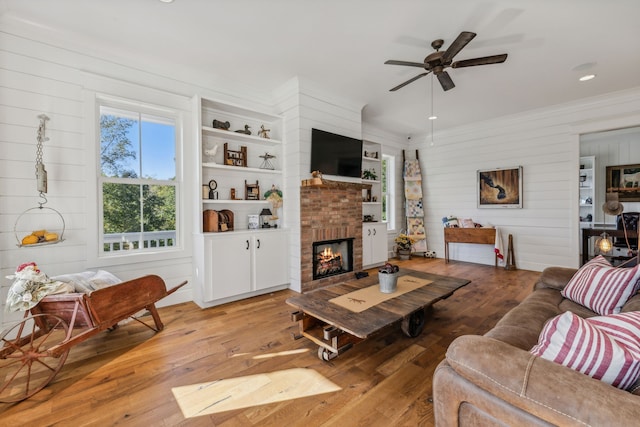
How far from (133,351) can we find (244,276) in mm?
1428

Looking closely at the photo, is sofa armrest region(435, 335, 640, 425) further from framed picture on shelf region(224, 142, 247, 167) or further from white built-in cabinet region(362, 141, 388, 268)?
white built-in cabinet region(362, 141, 388, 268)

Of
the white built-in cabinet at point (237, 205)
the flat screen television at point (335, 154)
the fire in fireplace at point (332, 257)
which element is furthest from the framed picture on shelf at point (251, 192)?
the fire in fireplace at point (332, 257)

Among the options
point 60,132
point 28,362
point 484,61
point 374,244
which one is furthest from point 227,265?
point 484,61

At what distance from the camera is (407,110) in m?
5.06

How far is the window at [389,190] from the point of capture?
6582 millimetres

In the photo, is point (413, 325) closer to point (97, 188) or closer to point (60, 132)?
point (97, 188)

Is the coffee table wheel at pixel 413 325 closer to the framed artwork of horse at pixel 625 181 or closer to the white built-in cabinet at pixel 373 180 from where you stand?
the white built-in cabinet at pixel 373 180

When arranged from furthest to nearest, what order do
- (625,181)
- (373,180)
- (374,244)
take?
(625,181), (373,180), (374,244)

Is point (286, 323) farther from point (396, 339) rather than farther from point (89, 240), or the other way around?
point (89, 240)

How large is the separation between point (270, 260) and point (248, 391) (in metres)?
2.09

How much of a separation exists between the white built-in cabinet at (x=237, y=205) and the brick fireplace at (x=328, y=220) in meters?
0.32

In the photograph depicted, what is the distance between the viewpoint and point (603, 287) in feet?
6.18

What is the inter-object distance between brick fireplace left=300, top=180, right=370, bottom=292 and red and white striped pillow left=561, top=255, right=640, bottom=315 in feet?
9.07

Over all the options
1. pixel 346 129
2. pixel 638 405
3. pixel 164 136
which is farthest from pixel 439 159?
pixel 638 405
